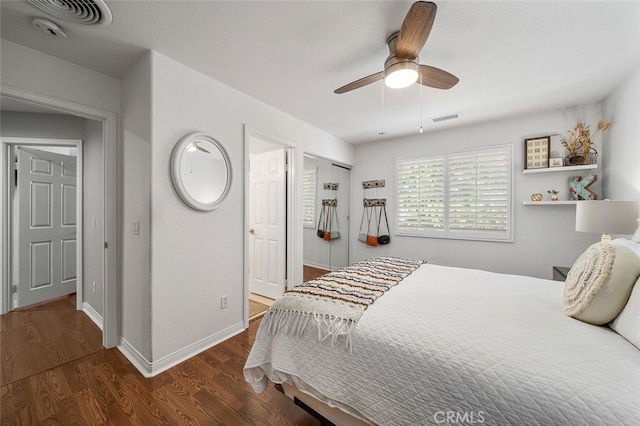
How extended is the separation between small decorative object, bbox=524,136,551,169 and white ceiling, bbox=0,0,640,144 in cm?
50

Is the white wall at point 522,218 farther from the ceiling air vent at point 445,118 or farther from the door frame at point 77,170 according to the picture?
the door frame at point 77,170

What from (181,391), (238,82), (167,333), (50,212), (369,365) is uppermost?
(238,82)

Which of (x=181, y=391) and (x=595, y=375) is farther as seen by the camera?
(x=181, y=391)

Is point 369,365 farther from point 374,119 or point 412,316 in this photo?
point 374,119

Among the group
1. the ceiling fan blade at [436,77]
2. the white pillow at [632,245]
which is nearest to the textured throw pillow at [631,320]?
the white pillow at [632,245]

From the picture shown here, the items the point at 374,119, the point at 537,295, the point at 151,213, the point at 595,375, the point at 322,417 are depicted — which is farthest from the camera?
the point at 374,119

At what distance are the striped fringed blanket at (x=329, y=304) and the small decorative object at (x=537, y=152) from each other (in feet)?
7.95

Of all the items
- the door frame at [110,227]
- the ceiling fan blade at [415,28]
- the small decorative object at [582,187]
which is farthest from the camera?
the small decorative object at [582,187]

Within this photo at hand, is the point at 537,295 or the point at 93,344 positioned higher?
the point at 537,295

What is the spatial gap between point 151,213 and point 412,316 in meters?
1.90

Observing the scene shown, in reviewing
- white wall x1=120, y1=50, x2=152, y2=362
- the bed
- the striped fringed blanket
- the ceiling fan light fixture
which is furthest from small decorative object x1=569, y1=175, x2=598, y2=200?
white wall x1=120, y1=50, x2=152, y2=362

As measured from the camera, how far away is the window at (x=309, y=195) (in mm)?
4148

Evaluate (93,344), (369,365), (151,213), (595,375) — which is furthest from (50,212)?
(595,375)

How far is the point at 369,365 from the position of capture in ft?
3.67
